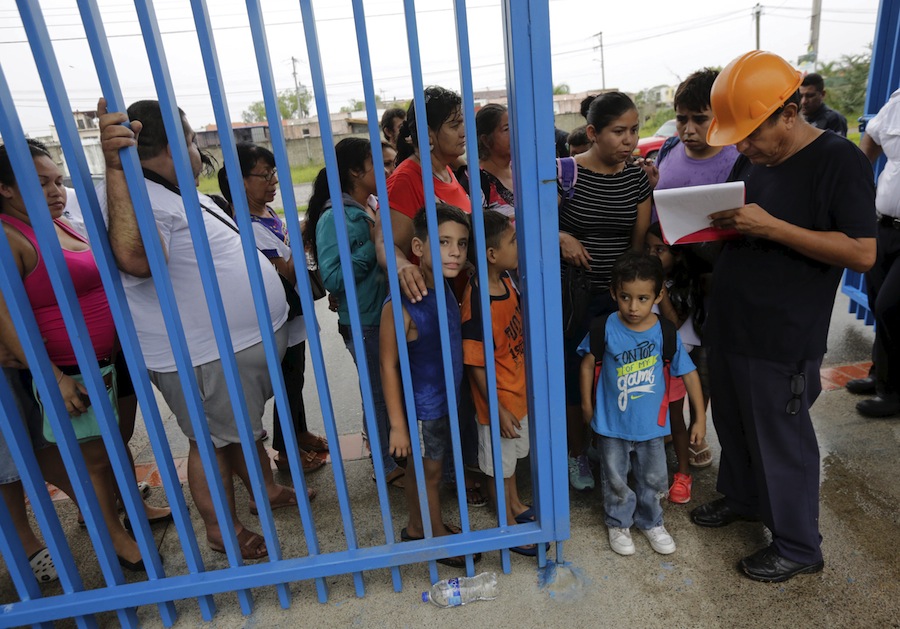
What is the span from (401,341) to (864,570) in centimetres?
178

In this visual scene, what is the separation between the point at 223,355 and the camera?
71.8 inches

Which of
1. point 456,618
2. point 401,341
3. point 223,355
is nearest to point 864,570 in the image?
point 456,618

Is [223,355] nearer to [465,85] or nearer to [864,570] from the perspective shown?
[465,85]

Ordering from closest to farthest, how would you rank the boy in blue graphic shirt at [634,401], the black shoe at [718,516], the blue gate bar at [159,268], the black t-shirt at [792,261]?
the blue gate bar at [159,268] → the black t-shirt at [792,261] → the boy in blue graphic shirt at [634,401] → the black shoe at [718,516]

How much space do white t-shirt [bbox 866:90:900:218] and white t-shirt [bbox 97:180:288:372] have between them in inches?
117

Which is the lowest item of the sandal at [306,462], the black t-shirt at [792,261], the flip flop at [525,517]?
the sandal at [306,462]

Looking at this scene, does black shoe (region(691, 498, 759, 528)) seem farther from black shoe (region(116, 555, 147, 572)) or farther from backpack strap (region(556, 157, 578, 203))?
black shoe (region(116, 555, 147, 572))

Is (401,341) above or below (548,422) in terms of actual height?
above

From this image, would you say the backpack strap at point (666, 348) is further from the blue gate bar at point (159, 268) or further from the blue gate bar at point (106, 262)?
the blue gate bar at point (106, 262)

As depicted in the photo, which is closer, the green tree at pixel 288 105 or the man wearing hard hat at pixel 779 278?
the man wearing hard hat at pixel 779 278

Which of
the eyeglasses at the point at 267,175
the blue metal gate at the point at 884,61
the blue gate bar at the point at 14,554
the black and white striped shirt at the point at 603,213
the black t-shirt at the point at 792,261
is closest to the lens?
the black t-shirt at the point at 792,261

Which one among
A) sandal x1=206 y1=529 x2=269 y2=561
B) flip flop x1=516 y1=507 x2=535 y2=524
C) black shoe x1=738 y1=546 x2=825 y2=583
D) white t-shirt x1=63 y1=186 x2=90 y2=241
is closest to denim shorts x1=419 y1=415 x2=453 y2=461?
flip flop x1=516 y1=507 x2=535 y2=524

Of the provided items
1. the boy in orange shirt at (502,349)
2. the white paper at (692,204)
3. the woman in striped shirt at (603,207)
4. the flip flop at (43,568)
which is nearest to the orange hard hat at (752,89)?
the white paper at (692,204)

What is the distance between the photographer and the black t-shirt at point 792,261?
68.0 inches
